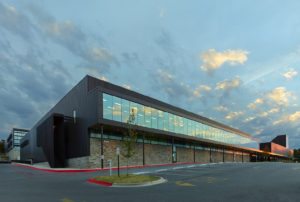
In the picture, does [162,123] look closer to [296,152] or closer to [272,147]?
[272,147]

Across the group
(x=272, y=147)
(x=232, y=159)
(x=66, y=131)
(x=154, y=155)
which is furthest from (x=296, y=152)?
(x=66, y=131)

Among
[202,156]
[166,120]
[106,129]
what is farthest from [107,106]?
[202,156]

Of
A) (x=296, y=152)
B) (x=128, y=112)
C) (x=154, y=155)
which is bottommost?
(x=296, y=152)

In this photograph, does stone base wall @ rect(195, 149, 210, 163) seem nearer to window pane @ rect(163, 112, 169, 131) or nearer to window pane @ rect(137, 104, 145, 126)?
window pane @ rect(163, 112, 169, 131)

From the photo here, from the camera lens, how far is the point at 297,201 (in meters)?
9.12

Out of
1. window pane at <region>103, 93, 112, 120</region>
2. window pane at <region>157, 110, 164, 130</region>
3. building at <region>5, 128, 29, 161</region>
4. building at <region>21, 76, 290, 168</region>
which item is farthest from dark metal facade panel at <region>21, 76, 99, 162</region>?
building at <region>5, 128, 29, 161</region>

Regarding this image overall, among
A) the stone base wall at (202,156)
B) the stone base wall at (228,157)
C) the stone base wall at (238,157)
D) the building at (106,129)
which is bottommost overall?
the stone base wall at (238,157)

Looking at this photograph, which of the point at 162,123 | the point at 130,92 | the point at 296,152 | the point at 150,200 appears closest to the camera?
the point at 150,200

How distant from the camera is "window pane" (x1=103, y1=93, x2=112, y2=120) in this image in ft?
103

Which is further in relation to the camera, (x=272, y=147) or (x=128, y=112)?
(x=272, y=147)

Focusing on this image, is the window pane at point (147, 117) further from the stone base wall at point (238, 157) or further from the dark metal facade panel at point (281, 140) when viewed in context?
the dark metal facade panel at point (281, 140)

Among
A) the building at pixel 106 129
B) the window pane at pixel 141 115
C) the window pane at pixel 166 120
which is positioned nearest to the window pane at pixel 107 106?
the building at pixel 106 129

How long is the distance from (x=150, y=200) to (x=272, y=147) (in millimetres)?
109676

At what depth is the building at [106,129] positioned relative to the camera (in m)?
32.1
